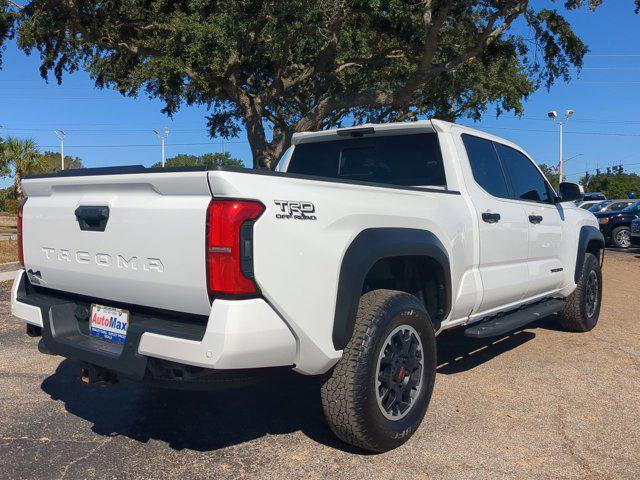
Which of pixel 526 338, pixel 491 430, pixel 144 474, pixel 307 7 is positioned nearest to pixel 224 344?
pixel 144 474

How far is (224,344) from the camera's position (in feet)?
8.60

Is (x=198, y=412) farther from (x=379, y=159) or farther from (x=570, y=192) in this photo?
(x=570, y=192)

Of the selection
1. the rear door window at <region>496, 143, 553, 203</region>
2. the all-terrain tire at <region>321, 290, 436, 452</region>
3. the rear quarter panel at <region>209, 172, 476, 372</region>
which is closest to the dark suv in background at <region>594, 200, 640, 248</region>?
the rear door window at <region>496, 143, 553, 203</region>

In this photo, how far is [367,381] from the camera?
3150mm

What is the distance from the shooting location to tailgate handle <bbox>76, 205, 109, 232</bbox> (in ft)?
10.2

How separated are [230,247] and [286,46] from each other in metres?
12.2

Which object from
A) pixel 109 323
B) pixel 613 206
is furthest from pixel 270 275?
pixel 613 206

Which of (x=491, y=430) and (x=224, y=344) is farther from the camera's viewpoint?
(x=491, y=430)

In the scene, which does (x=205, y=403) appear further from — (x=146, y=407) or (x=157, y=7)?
(x=157, y=7)

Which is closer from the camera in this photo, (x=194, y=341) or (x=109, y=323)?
(x=194, y=341)

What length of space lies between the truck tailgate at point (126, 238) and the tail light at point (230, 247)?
0.17ft

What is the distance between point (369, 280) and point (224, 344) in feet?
4.77

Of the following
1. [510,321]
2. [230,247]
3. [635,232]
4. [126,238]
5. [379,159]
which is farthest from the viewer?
[635,232]

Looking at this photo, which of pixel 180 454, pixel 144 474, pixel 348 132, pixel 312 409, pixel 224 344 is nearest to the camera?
pixel 224 344
